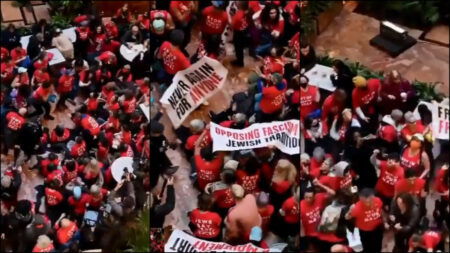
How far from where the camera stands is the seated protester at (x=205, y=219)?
3.84 meters

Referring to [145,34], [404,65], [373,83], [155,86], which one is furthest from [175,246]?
[404,65]

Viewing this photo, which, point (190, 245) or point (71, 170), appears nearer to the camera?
point (190, 245)

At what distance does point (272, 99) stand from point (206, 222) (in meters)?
0.80

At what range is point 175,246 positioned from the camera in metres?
3.89

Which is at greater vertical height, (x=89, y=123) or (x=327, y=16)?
(x=327, y=16)

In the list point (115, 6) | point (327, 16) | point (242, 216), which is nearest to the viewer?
point (242, 216)

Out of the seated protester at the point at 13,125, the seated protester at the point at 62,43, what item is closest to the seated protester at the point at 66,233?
the seated protester at the point at 13,125

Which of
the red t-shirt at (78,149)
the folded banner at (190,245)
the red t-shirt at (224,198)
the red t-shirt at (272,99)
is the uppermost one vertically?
the red t-shirt at (272,99)

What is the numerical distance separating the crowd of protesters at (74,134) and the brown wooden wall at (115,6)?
3 cm

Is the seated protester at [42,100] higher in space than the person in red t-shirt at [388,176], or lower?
higher

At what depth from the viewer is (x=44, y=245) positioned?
390 centimetres

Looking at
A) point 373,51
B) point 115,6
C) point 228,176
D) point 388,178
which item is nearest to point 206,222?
point 228,176

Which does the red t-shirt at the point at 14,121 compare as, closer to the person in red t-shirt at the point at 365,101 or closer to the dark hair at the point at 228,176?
the dark hair at the point at 228,176

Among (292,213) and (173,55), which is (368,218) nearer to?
(292,213)
